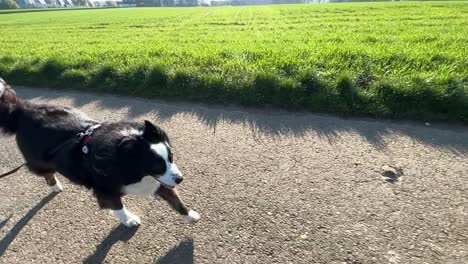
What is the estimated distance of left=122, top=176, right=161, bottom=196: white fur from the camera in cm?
264

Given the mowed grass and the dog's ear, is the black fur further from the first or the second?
the mowed grass

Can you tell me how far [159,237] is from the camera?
274 centimetres

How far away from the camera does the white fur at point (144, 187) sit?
8.66ft

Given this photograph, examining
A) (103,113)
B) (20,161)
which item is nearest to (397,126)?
(103,113)

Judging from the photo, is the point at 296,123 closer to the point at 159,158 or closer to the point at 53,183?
the point at 159,158

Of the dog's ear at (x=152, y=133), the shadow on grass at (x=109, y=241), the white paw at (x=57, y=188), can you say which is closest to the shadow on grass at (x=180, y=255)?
the shadow on grass at (x=109, y=241)

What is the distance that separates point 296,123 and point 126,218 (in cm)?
276

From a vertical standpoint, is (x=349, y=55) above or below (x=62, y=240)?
above

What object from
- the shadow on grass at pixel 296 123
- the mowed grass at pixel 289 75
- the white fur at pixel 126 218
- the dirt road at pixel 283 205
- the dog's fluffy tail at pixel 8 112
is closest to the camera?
the dirt road at pixel 283 205

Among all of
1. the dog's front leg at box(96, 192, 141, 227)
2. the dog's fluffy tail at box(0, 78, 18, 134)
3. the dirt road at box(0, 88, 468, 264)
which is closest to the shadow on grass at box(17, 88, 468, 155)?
the dirt road at box(0, 88, 468, 264)

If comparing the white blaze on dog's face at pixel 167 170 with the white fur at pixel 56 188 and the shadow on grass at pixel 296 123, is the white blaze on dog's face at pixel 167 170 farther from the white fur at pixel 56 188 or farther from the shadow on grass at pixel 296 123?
the shadow on grass at pixel 296 123

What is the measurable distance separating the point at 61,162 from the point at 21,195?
42.4 inches

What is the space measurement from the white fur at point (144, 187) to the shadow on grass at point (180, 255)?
0.56 metres

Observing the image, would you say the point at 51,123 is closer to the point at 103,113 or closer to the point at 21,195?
the point at 21,195
